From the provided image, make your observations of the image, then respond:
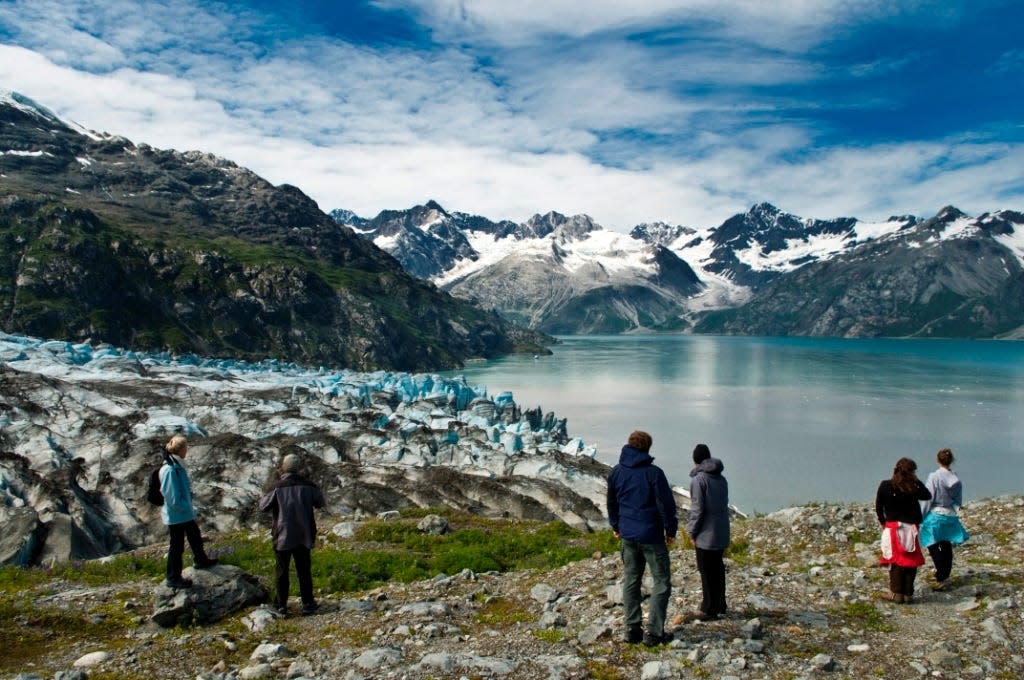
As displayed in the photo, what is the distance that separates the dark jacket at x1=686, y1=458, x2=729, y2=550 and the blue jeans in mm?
1165

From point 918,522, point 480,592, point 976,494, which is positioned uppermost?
point 918,522

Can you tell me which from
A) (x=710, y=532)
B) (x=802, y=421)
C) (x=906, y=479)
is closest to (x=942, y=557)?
(x=906, y=479)

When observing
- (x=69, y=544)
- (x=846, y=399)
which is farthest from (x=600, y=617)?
(x=846, y=399)

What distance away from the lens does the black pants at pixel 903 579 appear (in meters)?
12.8

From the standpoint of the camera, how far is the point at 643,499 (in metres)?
11.3

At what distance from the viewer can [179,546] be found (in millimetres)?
13570

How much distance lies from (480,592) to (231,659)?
5.50m

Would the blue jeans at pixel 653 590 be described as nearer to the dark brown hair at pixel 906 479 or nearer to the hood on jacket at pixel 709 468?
the hood on jacket at pixel 709 468

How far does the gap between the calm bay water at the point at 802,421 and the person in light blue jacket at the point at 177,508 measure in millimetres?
45470

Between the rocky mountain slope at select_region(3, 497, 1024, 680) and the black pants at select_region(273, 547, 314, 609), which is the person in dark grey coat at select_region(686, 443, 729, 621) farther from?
the black pants at select_region(273, 547, 314, 609)

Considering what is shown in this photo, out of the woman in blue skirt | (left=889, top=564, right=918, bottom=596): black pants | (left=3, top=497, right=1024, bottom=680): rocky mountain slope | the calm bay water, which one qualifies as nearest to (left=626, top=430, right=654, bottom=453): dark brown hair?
(left=3, top=497, right=1024, bottom=680): rocky mountain slope

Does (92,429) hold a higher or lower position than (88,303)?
lower

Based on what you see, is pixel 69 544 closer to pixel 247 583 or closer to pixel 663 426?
pixel 247 583

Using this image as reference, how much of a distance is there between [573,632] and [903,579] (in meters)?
6.56
